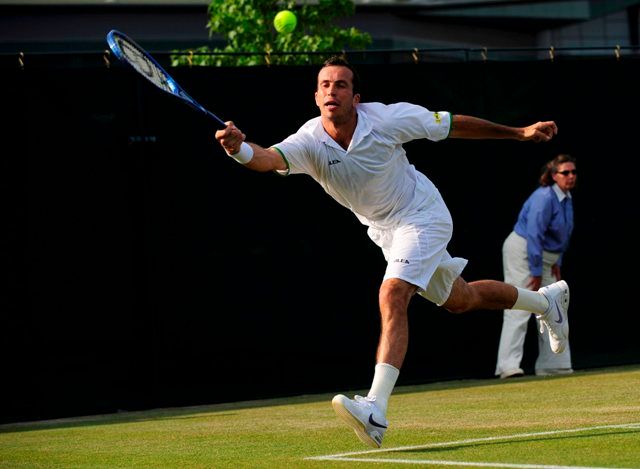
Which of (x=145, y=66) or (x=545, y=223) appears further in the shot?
(x=545, y=223)

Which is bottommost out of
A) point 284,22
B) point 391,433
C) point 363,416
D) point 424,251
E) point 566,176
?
point 391,433

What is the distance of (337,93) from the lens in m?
7.18

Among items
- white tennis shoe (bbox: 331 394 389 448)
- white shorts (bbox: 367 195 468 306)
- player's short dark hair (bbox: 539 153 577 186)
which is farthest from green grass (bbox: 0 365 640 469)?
player's short dark hair (bbox: 539 153 577 186)

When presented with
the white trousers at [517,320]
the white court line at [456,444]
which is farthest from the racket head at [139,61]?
the white trousers at [517,320]

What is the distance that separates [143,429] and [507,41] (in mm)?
23775

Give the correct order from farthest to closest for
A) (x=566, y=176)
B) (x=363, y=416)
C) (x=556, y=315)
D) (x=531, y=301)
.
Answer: (x=566, y=176), (x=556, y=315), (x=531, y=301), (x=363, y=416)

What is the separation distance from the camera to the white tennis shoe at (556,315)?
8375 millimetres

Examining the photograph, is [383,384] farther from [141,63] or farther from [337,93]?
[141,63]

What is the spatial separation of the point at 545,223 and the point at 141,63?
481 cm

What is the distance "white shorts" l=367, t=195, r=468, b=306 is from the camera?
709 centimetres

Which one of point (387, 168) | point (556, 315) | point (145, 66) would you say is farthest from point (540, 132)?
point (145, 66)

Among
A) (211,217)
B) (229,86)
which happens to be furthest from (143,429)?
(229,86)

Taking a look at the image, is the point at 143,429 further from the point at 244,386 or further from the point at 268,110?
the point at 268,110

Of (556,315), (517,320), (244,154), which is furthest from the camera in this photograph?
(517,320)
